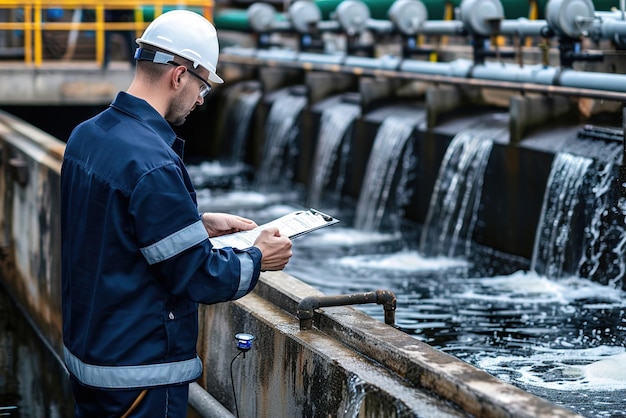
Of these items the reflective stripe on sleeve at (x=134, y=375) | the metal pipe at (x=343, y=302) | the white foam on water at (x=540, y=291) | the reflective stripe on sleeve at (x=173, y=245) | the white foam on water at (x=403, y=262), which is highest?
the reflective stripe on sleeve at (x=173, y=245)

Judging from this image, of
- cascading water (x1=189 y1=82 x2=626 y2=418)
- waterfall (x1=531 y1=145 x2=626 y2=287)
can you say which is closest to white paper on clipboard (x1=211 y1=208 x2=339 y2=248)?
cascading water (x1=189 y1=82 x2=626 y2=418)

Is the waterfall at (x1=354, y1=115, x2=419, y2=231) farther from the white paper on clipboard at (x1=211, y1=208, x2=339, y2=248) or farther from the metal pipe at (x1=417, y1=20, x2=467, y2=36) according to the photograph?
the white paper on clipboard at (x1=211, y1=208, x2=339, y2=248)

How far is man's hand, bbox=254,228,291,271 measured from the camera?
366 centimetres

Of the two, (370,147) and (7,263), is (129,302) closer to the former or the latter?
(7,263)

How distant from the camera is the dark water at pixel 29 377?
6.82 m

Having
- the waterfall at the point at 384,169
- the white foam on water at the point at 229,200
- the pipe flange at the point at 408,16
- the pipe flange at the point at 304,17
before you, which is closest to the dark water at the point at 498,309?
the waterfall at the point at 384,169

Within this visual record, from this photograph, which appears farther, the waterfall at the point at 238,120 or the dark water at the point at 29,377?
the waterfall at the point at 238,120

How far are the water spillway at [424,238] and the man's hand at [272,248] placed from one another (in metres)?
0.56

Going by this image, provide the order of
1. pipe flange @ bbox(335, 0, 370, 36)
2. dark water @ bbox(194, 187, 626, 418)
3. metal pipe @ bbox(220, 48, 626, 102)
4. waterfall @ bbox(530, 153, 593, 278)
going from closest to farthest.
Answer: dark water @ bbox(194, 187, 626, 418)
waterfall @ bbox(530, 153, 593, 278)
metal pipe @ bbox(220, 48, 626, 102)
pipe flange @ bbox(335, 0, 370, 36)

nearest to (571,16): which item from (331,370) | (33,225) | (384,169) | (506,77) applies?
(506,77)

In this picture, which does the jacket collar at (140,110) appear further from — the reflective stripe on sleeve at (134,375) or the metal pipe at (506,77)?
the metal pipe at (506,77)

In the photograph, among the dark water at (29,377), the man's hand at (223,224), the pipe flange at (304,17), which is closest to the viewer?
the man's hand at (223,224)

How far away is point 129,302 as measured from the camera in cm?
349

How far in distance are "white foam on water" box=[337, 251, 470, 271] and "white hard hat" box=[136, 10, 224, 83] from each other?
24.3 ft
